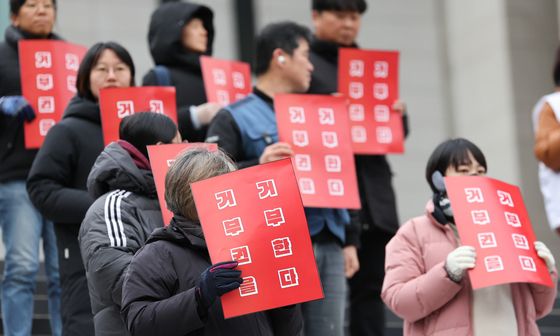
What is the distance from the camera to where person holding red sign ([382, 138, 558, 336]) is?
6.02m

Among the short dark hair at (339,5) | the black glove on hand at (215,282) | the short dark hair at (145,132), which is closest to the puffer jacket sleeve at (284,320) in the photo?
the black glove on hand at (215,282)

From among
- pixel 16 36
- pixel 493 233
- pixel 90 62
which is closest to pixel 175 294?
pixel 493 233

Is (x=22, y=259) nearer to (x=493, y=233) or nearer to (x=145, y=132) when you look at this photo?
(x=145, y=132)

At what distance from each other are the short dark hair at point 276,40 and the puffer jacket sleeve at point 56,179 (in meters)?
1.39

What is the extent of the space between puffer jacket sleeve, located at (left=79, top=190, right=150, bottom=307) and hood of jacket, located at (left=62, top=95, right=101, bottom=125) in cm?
134

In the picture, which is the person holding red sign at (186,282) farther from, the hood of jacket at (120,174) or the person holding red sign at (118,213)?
the hood of jacket at (120,174)

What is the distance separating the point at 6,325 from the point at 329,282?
1812mm

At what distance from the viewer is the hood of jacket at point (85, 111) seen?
689cm

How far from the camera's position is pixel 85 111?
689cm

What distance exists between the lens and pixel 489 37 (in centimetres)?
1293

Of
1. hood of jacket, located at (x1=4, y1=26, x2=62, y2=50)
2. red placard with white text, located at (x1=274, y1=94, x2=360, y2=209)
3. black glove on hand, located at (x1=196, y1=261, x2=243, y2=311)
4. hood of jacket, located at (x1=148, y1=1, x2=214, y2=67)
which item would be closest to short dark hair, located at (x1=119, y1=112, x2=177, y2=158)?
black glove on hand, located at (x1=196, y1=261, x2=243, y2=311)

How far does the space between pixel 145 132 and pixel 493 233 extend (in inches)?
62.4

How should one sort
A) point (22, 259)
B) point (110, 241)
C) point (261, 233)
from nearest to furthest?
point (261, 233) → point (110, 241) → point (22, 259)

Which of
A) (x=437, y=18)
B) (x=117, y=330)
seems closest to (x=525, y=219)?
(x=117, y=330)
